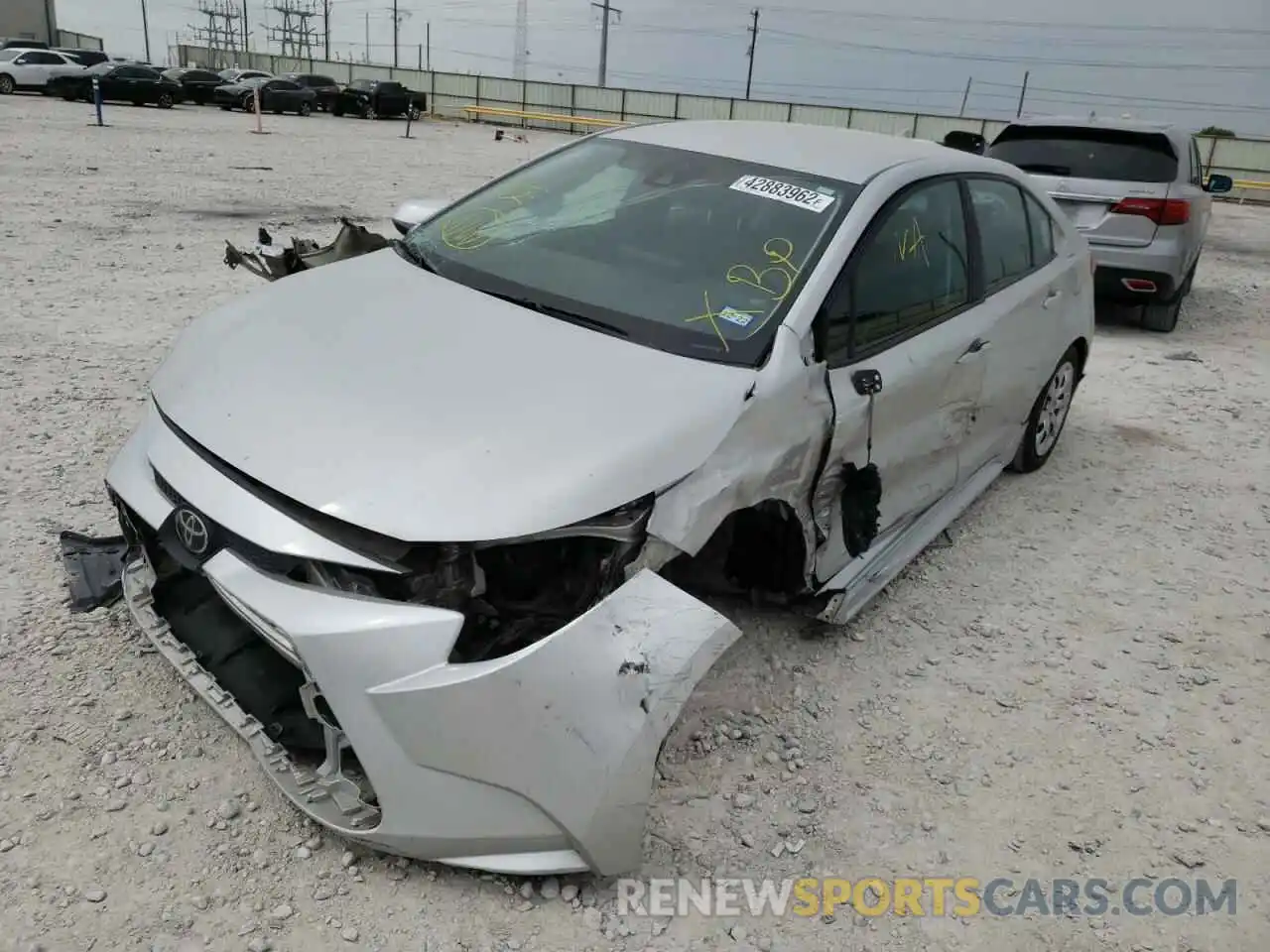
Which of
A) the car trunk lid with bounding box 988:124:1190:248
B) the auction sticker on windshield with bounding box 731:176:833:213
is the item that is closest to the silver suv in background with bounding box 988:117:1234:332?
the car trunk lid with bounding box 988:124:1190:248

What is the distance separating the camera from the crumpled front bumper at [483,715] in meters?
1.99

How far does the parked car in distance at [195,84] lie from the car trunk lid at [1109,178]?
99.4 feet

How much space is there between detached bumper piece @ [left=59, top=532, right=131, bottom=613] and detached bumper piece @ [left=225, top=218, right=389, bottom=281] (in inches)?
98.2

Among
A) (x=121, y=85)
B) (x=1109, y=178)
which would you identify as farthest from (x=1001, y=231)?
(x=121, y=85)

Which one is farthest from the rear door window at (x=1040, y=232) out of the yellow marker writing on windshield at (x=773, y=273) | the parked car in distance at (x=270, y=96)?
the parked car in distance at (x=270, y=96)

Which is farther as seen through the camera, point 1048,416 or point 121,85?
point 121,85

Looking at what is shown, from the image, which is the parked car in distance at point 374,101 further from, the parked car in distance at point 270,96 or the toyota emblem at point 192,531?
the toyota emblem at point 192,531

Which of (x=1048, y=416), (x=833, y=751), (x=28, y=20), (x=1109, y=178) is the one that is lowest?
(x=833, y=751)

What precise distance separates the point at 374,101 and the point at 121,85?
25.8 ft

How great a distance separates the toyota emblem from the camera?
226 centimetres

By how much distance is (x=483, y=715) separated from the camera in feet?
6.53

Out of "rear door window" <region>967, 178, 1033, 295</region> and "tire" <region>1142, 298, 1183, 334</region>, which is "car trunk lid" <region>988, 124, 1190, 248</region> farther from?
"rear door window" <region>967, 178, 1033, 295</region>

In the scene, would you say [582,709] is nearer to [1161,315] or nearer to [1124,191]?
[1124,191]

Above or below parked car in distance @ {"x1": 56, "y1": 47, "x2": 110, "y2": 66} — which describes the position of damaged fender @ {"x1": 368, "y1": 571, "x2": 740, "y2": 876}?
below
